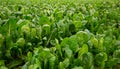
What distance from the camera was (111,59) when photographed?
6.80ft

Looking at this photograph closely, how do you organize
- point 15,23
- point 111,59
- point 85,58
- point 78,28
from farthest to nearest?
point 78,28
point 15,23
point 111,59
point 85,58

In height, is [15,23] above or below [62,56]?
above

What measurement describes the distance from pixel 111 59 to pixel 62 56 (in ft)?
1.36

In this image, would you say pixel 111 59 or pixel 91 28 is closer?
pixel 111 59

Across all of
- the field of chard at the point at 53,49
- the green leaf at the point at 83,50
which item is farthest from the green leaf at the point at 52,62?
the green leaf at the point at 83,50

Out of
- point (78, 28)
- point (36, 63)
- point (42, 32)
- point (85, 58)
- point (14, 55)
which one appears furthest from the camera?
point (78, 28)

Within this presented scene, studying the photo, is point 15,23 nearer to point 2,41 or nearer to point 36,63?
point 2,41

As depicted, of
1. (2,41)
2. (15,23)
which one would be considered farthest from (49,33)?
(2,41)

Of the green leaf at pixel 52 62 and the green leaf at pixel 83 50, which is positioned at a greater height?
the green leaf at pixel 83 50

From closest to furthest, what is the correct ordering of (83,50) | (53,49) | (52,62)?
(52,62), (83,50), (53,49)

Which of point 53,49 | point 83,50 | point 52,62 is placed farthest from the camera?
point 53,49

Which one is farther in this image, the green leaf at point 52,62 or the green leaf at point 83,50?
the green leaf at point 83,50

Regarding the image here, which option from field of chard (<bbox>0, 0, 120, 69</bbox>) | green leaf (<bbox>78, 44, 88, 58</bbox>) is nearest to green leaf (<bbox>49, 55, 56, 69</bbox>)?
field of chard (<bbox>0, 0, 120, 69</bbox>)

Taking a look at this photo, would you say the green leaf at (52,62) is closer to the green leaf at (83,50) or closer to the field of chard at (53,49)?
the field of chard at (53,49)
